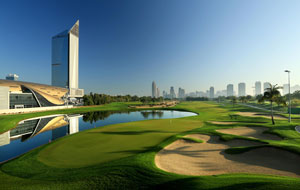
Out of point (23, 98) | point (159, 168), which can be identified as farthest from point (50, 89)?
point (159, 168)

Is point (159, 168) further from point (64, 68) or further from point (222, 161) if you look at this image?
point (64, 68)

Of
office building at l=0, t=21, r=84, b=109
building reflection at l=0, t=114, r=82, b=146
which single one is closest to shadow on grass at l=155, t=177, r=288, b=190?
building reflection at l=0, t=114, r=82, b=146

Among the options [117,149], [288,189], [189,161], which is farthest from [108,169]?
[288,189]

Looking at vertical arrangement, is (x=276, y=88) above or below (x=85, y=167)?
above

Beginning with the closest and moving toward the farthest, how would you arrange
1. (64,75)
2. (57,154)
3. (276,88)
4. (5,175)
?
(5,175) → (57,154) → (276,88) → (64,75)

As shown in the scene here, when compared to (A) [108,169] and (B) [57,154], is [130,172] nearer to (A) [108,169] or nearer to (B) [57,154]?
(A) [108,169]

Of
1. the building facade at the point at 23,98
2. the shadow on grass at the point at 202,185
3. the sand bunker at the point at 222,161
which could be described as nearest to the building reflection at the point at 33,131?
the sand bunker at the point at 222,161

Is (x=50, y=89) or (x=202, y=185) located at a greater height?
(x=50, y=89)

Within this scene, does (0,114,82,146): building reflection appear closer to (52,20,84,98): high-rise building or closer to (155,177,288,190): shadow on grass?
(155,177,288,190): shadow on grass
